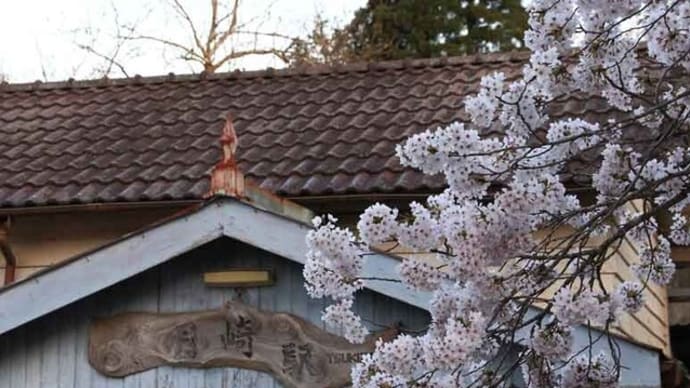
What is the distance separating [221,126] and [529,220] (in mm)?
6165

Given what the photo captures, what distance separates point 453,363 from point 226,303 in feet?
9.49

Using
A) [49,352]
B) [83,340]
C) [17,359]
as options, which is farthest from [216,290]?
[17,359]

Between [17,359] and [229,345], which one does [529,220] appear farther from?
[17,359]

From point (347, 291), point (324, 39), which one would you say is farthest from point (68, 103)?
point (324, 39)

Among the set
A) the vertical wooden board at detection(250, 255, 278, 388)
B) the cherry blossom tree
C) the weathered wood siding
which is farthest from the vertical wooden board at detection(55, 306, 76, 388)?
the cherry blossom tree

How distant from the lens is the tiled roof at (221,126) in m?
9.26

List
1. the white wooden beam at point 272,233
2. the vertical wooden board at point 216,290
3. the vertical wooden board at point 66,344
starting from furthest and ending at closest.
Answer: the vertical wooden board at point 66,344, the vertical wooden board at point 216,290, the white wooden beam at point 272,233

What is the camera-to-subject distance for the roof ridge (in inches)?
442

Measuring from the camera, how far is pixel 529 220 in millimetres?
4688

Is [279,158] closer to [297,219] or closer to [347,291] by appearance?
[297,219]

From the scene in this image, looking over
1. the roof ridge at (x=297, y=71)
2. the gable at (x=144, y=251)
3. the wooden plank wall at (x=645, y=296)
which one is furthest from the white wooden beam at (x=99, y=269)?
the roof ridge at (x=297, y=71)

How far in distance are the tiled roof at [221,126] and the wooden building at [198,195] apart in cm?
2

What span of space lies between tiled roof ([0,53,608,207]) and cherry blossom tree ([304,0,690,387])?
3433mm

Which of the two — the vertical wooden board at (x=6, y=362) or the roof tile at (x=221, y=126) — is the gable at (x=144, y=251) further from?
the roof tile at (x=221, y=126)
